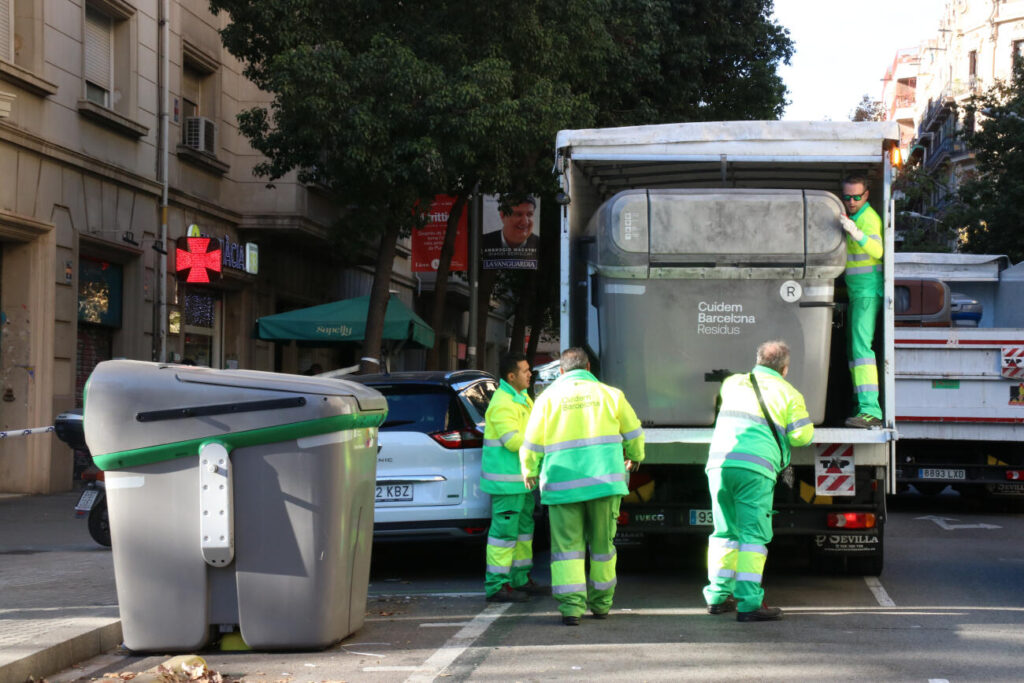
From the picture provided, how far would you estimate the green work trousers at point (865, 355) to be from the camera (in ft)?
28.2

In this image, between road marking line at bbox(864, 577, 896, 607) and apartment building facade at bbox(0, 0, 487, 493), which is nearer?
road marking line at bbox(864, 577, 896, 607)

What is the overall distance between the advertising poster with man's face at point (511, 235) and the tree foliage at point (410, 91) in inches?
65.0

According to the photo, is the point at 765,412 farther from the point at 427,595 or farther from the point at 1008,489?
the point at 1008,489

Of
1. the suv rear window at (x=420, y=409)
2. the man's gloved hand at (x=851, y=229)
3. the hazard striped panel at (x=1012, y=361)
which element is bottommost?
the suv rear window at (x=420, y=409)

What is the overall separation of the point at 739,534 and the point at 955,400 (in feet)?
Result: 24.2

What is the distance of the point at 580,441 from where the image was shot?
24.9 feet

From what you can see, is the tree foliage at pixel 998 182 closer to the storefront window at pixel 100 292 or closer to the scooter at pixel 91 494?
the storefront window at pixel 100 292

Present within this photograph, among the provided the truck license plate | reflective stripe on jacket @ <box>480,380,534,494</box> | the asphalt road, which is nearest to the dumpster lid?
the asphalt road

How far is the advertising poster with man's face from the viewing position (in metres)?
20.5

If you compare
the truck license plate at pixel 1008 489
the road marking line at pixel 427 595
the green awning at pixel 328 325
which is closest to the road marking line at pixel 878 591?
the road marking line at pixel 427 595

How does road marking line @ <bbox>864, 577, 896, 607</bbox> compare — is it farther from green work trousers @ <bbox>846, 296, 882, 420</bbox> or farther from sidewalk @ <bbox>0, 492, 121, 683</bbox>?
sidewalk @ <bbox>0, 492, 121, 683</bbox>

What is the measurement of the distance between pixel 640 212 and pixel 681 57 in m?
14.3

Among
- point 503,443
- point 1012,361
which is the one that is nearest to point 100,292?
point 503,443

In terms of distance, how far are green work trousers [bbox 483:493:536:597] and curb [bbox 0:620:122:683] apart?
2328 mm
